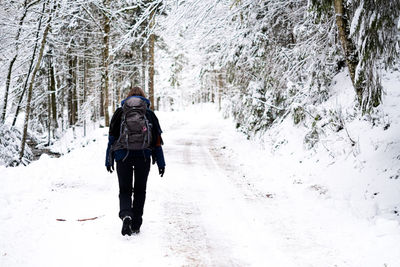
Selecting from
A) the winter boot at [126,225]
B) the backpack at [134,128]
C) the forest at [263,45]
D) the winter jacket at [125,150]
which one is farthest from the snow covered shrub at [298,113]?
the winter boot at [126,225]

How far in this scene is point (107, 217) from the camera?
5211 millimetres

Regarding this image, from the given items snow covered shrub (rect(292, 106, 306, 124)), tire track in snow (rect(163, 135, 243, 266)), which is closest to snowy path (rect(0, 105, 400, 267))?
tire track in snow (rect(163, 135, 243, 266))

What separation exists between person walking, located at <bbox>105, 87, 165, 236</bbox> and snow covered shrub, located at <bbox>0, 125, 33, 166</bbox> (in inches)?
407

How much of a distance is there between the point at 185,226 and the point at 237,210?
1260 millimetres

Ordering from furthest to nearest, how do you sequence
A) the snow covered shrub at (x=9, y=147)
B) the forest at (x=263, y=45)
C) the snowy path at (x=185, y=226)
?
the snow covered shrub at (x=9, y=147)
the forest at (x=263, y=45)
the snowy path at (x=185, y=226)

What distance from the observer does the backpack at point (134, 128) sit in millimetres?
4379

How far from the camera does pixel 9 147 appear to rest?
1310 centimetres

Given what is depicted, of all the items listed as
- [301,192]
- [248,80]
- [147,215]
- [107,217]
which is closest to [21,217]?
[107,217]

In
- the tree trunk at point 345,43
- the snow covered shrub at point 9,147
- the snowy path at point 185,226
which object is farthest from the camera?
the snow covered shrub at point 9,147

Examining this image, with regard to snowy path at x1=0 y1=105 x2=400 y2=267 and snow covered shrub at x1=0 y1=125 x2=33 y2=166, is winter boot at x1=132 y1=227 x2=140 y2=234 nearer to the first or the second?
snowy path at x1=0 y1=105 x2=400 y2=267

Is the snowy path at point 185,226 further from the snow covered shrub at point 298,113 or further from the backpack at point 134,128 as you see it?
the snow covered shrub at point 298,113

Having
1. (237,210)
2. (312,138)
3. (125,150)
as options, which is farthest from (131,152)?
(312,138)

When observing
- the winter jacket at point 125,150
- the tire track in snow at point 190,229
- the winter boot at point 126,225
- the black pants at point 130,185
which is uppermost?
the winter jacket at point 125,150

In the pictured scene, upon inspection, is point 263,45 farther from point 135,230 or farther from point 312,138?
point 135,230
